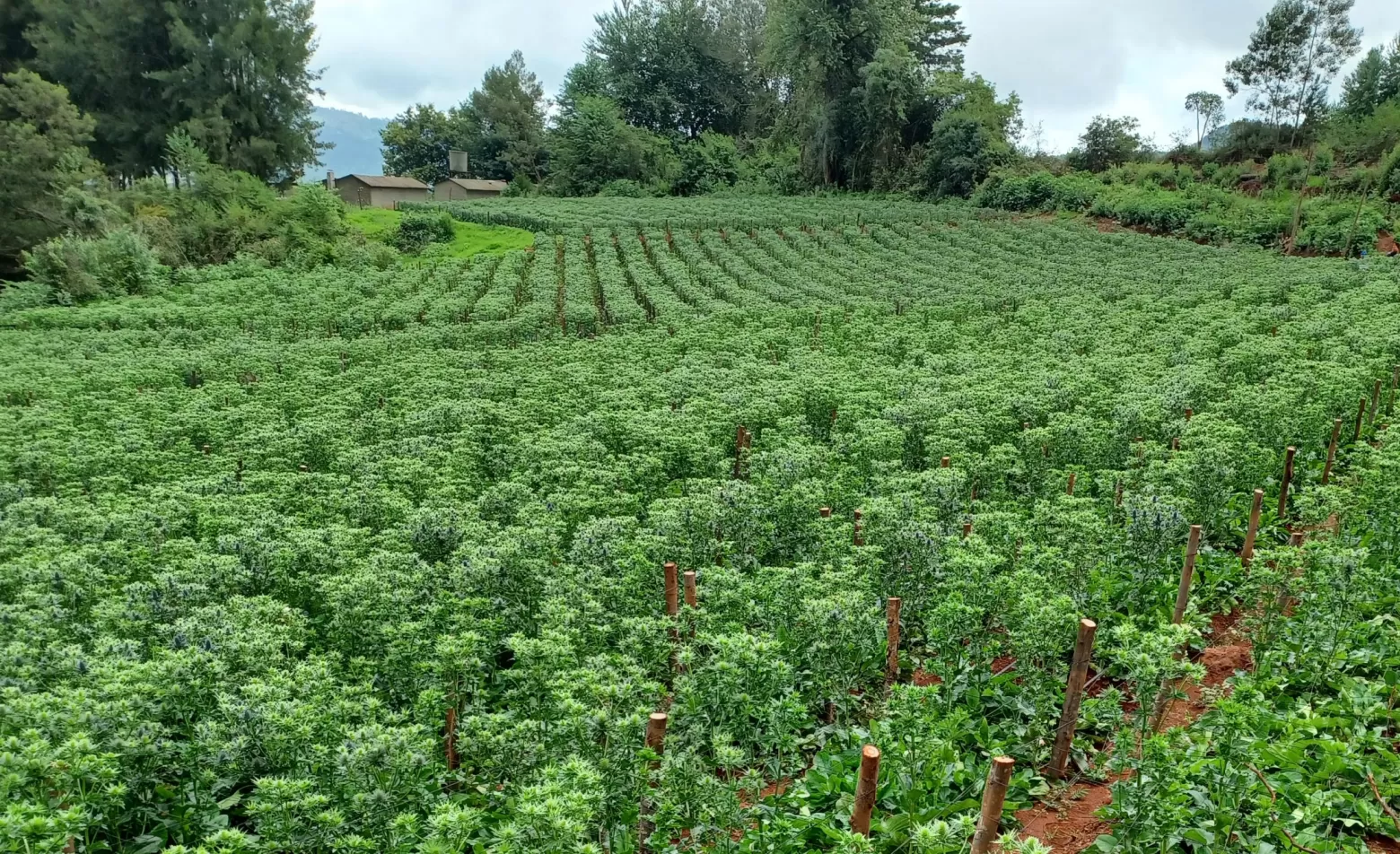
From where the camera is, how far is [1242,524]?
8328 millimetres

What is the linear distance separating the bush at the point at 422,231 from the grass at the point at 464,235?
444 mm

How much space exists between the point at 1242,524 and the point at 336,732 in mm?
8522

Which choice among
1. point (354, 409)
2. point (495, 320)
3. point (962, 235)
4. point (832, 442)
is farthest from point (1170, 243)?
point (354, 409)

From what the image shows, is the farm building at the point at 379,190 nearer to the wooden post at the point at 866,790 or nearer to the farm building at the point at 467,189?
the farm building at the point at 467,189

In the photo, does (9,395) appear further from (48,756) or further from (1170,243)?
(1170,243)

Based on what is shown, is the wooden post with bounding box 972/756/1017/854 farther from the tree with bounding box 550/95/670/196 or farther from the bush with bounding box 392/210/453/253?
the tree with bounding box 550/95/670/196

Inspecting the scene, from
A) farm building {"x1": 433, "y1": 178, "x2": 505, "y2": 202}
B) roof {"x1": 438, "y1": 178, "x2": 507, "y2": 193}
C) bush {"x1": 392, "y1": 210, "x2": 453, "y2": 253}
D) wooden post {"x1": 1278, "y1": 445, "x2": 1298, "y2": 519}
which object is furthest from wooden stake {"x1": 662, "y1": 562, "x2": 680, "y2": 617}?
roof {"x1": 438, "y1": 178, "x2": 507, "y2": 193}

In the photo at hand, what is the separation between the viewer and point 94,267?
99.9 ft

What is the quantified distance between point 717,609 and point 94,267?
34271 millimetres

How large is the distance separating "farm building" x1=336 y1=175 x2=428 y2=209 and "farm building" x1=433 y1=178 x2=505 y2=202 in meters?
2.53

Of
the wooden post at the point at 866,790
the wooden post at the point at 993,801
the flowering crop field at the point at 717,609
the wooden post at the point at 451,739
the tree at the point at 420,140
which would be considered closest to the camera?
the wooden post at the point at 993,801

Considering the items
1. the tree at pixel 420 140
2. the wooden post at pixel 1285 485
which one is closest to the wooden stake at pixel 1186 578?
the wooden post at pixel 1285 485

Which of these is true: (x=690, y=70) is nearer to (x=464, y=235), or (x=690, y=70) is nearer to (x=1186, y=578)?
(x=464, y=235)

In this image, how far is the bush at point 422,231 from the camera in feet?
139
